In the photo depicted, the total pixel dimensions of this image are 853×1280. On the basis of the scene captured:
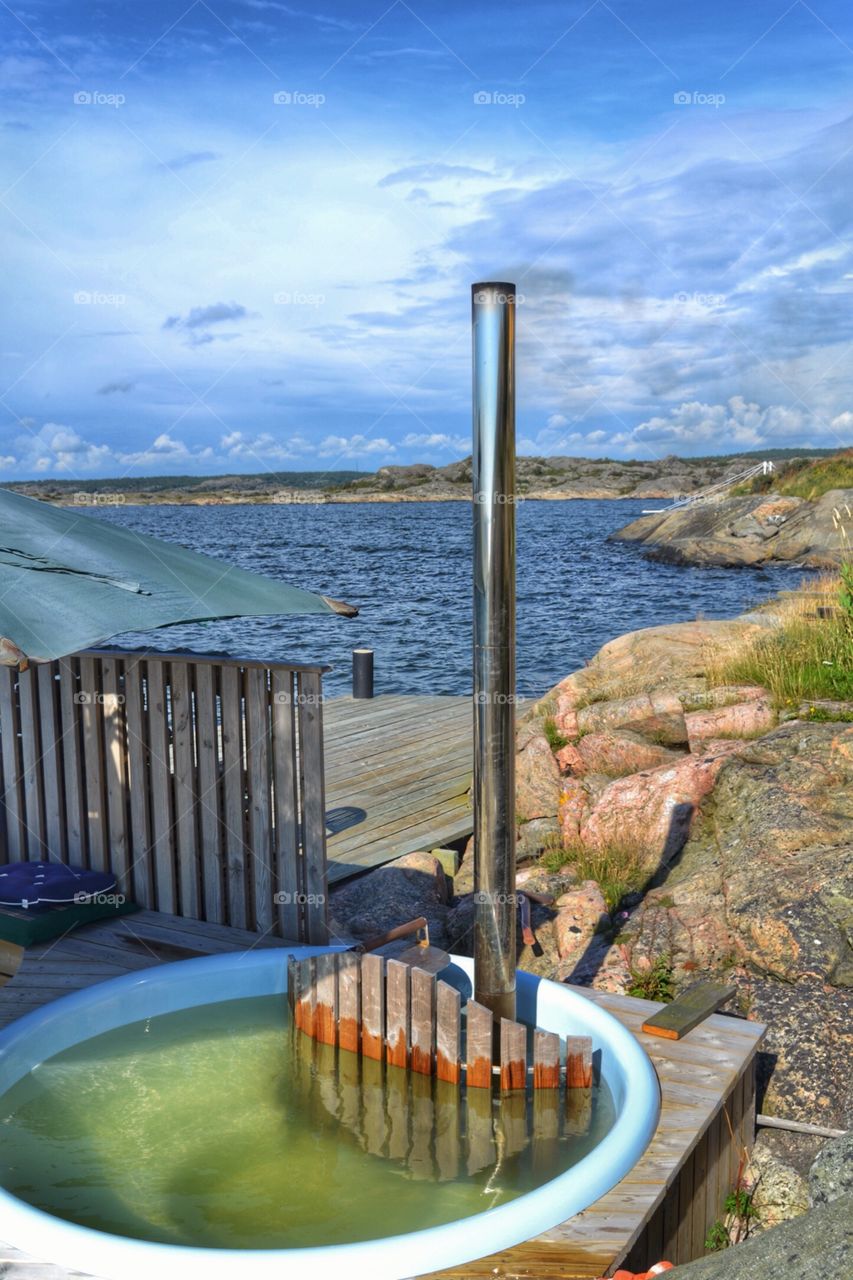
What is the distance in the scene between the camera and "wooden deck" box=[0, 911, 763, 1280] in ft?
9.43

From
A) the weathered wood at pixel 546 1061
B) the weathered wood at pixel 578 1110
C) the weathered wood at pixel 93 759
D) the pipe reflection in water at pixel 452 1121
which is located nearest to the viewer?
the pipe reflection in water at pixel 452 1121

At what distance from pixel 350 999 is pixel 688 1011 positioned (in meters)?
1.34

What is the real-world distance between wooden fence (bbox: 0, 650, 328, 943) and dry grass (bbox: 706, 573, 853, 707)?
4.32 meters

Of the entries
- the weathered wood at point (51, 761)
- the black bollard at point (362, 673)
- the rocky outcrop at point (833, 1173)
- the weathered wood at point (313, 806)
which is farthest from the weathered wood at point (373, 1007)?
the black bollard at point (362, 673)

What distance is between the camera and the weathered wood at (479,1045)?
12.7ft

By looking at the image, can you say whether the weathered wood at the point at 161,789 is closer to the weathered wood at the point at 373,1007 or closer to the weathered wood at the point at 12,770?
the weathered wood at the point at 12,770

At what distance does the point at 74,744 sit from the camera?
5535 millimetres

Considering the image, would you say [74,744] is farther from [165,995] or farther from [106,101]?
[106,101]

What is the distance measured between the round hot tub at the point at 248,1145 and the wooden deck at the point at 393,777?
2.40 meters

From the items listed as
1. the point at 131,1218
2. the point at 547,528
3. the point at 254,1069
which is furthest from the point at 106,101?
the point at 547,528

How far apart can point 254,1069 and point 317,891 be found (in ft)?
3.22

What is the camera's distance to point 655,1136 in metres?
3.46

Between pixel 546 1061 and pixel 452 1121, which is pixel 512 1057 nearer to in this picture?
pixel 546 1061

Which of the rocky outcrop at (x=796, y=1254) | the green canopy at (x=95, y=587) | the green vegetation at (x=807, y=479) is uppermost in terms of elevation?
the green vegetation at (x=807, y=479)
